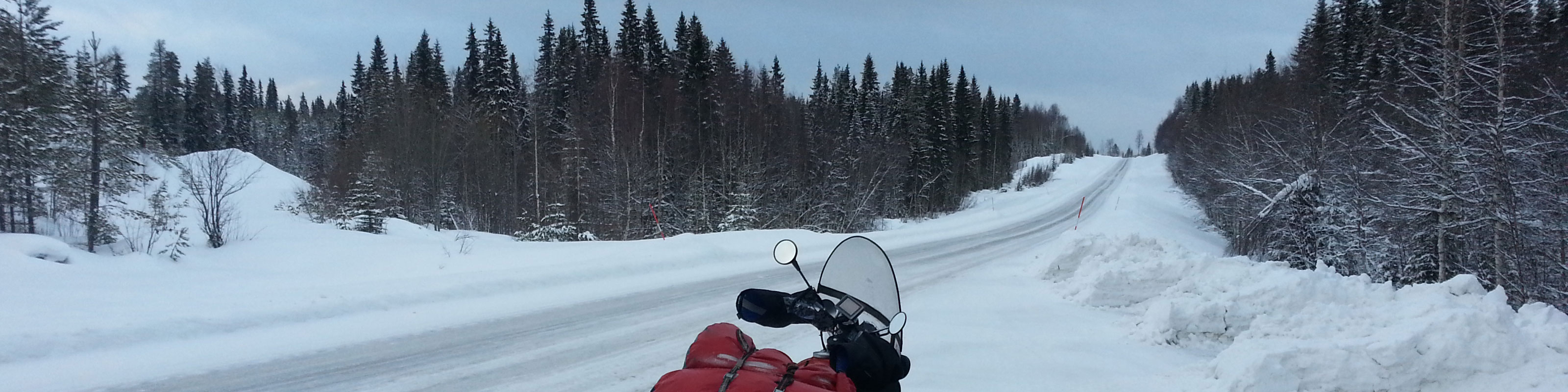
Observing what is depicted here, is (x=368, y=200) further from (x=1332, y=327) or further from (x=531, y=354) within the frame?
(x=1332, y=327)

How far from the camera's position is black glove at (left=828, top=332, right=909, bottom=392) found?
1.81 meters

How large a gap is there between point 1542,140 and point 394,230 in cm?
2725

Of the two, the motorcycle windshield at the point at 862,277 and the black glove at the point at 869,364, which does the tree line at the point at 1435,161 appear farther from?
the black glove at the point at 869,364

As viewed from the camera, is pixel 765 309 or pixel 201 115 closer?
pixel 765 309

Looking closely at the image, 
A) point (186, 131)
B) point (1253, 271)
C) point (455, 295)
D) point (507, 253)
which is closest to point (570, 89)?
point (507, 253)

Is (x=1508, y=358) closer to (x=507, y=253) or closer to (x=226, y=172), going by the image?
(x=507, y=253)

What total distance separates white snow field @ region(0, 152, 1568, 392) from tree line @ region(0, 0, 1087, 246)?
8911mm

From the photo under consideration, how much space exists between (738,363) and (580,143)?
2697 cm

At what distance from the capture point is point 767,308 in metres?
2.45

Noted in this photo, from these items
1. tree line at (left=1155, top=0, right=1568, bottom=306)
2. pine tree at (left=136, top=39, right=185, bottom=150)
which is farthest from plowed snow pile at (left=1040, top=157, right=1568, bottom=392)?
pine tree at (left=136, top=39, right=185, bottom=150)

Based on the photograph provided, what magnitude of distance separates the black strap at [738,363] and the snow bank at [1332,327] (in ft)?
10.9

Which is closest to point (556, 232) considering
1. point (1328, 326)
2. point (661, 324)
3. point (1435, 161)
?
point (661, 324)

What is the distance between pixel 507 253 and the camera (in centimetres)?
1212

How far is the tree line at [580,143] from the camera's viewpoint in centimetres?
1695
